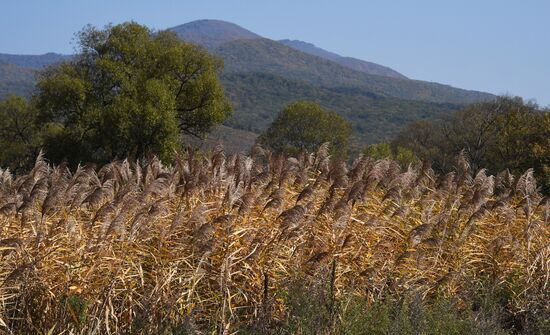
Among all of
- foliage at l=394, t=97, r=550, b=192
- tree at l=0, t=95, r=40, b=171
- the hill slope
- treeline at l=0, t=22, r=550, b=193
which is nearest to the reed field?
foliage at l=394, t=97, r=550, b=192

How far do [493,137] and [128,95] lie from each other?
2312 centimetres

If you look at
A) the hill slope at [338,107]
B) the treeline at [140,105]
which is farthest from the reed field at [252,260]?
the hill slope at [338,107]

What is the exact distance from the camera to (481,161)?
4100cm

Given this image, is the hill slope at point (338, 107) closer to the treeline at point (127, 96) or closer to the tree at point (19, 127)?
the tree at point (19, 127)

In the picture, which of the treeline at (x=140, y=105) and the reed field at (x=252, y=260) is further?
the treeline at (x=140, y=105)

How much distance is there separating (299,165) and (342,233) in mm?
2534

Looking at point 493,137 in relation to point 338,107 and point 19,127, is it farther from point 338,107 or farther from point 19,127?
point 338,107

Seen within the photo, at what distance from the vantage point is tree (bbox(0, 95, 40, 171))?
170ft

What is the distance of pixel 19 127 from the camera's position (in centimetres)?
5450

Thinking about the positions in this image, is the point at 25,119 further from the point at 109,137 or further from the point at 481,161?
the point at 481,161

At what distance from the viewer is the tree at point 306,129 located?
174ft

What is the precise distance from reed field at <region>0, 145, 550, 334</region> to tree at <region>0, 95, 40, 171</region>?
4644cm

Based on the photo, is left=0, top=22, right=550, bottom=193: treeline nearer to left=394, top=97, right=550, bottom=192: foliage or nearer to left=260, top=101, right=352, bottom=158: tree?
left=394, top=97, right=550, bottom=192: foliage

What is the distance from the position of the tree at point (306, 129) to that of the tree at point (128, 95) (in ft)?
37.6
